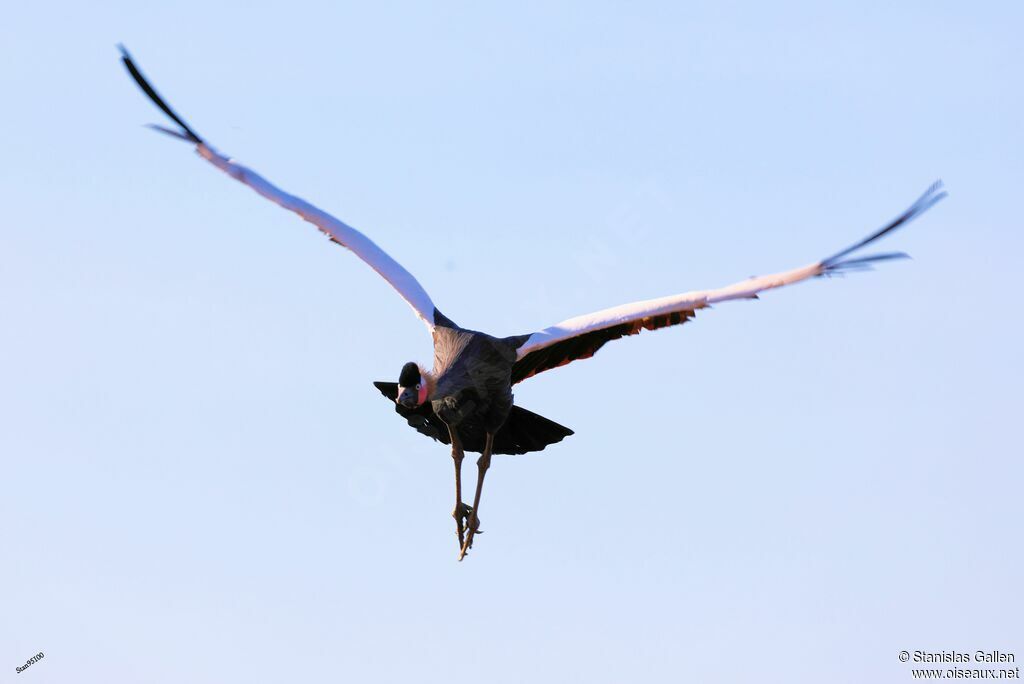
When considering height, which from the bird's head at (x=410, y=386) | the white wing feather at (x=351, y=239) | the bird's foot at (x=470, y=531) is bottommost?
the bird's foot at (x=470, y=531)

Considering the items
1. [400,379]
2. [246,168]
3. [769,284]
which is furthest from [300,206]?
[769,284]

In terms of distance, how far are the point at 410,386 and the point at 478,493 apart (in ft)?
7.07

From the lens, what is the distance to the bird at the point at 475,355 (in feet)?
63.1

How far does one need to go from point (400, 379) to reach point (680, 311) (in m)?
3.64

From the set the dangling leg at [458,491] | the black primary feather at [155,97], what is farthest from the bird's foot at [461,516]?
the black primary feather at [155,97]

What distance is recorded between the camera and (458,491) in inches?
818

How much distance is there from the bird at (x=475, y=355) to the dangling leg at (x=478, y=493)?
1 centimetres

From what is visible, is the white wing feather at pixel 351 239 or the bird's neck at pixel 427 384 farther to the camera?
the bird's neck at pixel 427 384

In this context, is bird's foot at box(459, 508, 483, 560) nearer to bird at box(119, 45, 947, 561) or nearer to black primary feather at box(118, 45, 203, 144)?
bird at box(119, 45, 947, 561)

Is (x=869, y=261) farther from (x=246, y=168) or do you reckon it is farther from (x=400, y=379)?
(x=246, y=168)

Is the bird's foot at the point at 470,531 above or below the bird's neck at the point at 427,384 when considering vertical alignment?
below

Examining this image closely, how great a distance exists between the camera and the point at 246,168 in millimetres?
19297

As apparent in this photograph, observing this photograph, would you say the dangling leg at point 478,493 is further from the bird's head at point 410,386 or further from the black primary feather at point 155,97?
the black primary feather at point 155,97

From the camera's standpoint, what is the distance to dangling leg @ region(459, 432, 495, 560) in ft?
67.1
